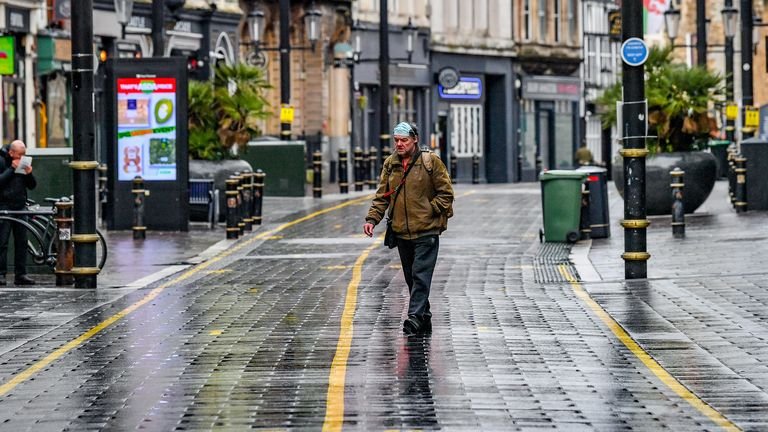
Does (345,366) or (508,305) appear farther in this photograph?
(508,305)

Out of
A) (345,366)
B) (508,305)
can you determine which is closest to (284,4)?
(508,305)

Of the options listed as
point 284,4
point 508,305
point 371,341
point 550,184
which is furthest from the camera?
point 284,4

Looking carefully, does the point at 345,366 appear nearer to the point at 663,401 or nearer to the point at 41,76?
the point at 663,401

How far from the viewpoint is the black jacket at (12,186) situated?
22.3 m

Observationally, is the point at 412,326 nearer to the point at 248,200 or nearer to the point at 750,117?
the point at 248,200

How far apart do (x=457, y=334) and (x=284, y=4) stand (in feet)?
107

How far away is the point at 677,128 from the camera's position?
111 ft

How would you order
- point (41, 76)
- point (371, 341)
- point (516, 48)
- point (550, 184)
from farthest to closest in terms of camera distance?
point (516, 48) < point (41, 76) < point (550, 184) < point (371, 341)

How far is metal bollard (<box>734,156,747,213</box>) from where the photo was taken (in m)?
34.3

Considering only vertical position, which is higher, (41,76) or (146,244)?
(41,76)

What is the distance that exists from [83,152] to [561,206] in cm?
884

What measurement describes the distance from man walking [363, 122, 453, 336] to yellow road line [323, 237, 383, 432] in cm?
80

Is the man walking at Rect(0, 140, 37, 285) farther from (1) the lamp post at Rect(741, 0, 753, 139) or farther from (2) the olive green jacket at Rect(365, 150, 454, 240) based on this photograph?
(1) the lamp post at Rect(741, 0, 753, 139)

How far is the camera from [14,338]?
16.4 meters
